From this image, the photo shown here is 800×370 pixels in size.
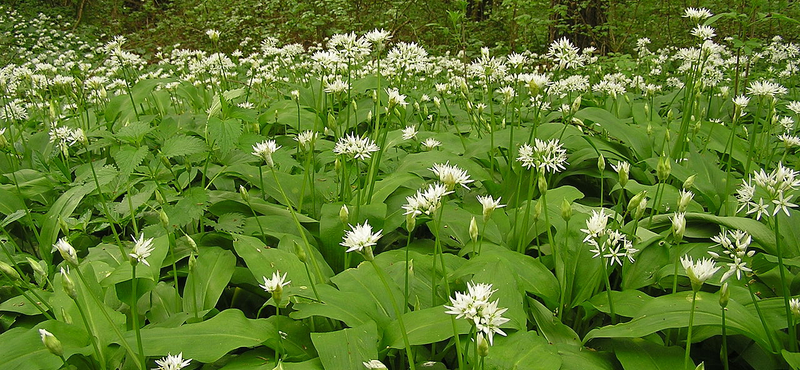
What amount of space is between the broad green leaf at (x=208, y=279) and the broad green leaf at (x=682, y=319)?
1.23 meters

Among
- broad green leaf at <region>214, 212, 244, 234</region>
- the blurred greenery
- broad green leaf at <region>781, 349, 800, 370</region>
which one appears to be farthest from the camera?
the blurred greenery

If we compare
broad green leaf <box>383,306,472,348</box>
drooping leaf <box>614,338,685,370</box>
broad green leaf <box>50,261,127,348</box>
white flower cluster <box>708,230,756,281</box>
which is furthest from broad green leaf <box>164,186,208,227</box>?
white flower cluster <box>708,230,756,281</box>

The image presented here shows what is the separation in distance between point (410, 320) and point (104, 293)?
3.65ft

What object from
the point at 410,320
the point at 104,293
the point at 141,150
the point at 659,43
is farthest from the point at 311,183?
the point at 659,43

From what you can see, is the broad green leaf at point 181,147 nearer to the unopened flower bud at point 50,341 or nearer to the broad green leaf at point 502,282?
the unopened flower bud at point 50,341

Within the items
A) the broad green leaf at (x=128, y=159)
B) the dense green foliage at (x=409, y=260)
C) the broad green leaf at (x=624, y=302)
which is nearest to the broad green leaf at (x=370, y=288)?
the dense green foliage at (x=409, y=260)

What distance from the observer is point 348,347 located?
4.58 feet

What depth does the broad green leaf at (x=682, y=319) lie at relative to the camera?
1.42 meters

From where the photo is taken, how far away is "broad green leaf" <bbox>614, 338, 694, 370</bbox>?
57.8 inches

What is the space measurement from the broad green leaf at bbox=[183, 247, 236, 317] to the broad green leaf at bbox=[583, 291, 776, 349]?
4.05ft

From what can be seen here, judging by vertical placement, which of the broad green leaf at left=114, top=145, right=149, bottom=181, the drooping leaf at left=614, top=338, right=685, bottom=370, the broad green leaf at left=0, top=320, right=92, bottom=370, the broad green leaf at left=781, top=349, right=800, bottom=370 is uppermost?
the broad green leaf at left=114, top=145, right=149, bottom=181

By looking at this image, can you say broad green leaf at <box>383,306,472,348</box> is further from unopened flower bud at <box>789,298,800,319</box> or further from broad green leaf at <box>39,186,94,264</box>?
broad green leaf at <box>39,186,94,264</box>

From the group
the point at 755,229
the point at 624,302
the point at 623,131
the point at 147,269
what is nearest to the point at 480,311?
the point at 624,302

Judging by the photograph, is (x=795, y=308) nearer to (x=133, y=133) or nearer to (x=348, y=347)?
(x=348, y=347)
